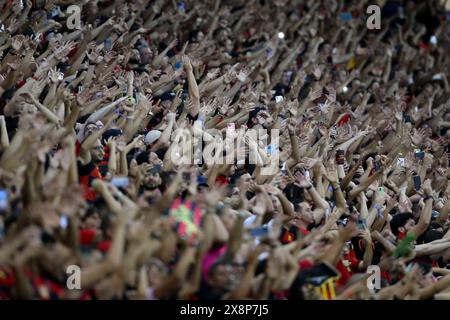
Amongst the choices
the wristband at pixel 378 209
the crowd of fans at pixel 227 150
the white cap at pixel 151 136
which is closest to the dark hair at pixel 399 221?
the crowd of fans at pixel 227 150

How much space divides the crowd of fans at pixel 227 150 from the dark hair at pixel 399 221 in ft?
0.06

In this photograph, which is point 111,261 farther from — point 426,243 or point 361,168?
point 361,168

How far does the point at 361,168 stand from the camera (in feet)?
21.6

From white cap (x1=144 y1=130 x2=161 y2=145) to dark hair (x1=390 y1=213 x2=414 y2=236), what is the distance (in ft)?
6.54

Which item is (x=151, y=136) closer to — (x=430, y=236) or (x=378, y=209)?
(x=378, y=209)

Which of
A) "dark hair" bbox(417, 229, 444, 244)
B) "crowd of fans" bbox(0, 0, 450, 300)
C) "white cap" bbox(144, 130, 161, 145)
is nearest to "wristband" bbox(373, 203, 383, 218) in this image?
"crowd of fans" bbox(0, 0, 450, 300)

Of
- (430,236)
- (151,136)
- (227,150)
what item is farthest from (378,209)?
(151,136)

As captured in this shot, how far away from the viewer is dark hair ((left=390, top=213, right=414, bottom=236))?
5.59 metres

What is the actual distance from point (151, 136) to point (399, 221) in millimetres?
2082

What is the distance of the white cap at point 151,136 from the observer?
5.73m

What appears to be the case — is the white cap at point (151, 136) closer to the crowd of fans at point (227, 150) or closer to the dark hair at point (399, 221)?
the crowd of fans at point (227, 150)

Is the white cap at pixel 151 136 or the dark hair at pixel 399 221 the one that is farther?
the white cap at pixel 151 136
